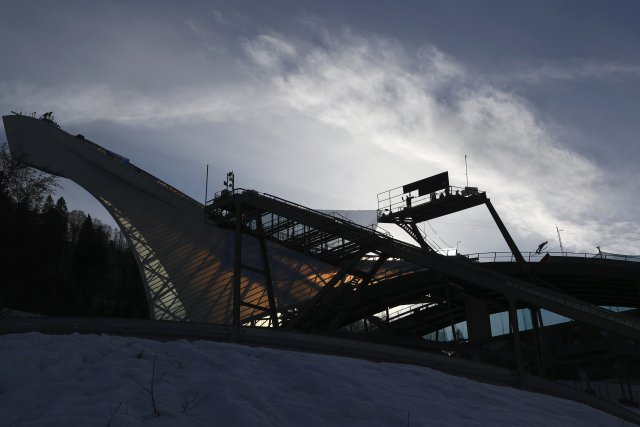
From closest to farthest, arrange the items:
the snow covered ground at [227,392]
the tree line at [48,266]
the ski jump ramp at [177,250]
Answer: the snow covered ground at [227,392] → the tree line at [48,266] → the ski jump ramp at [177,250]

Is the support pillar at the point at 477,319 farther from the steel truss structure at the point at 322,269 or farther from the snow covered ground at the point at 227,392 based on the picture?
the snow covered ground at the point at 227,392

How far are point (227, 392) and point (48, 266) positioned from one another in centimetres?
7918

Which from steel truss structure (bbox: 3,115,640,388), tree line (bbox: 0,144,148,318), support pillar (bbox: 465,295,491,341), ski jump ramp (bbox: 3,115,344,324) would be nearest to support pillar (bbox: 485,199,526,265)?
steel truss structure (bbox: 3,115,640,388)

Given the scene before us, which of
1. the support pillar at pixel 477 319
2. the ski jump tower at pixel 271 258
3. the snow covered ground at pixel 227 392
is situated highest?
the ski jump tower at pixel 271 258

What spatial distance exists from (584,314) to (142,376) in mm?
30920

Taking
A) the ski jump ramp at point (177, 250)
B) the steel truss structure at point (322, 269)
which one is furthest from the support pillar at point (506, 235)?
the ski jump ramp at point (177, 250)

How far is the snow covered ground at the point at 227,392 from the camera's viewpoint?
8.20m

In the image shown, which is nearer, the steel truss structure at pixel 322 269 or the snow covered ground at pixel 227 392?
the snow covered ground at pixel 227 392

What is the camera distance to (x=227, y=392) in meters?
9.01

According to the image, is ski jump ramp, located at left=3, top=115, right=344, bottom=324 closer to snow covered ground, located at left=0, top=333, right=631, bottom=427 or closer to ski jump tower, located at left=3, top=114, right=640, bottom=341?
ski jump tower, located at left=3, top=114, right=640, bottom=341

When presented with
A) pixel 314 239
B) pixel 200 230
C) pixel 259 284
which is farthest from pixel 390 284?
pixel 200 230

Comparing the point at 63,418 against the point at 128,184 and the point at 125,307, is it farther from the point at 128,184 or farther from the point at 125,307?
the point at 125,307

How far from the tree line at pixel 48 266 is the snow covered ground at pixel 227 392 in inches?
1073

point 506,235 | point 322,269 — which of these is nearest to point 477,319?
point 506,235
